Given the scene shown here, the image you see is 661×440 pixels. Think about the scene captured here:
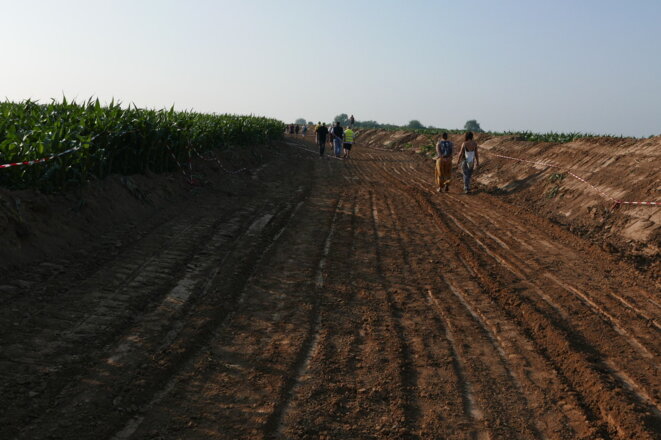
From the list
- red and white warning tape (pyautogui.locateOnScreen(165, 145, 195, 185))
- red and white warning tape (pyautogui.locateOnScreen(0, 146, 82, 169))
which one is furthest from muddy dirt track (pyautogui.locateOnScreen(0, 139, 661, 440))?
red and white warning tape (pyautogui.locateOnScreen(165, 145, 195, 185))

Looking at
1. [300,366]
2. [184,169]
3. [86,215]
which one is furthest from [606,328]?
[184,169]

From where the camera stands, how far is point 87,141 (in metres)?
9.06

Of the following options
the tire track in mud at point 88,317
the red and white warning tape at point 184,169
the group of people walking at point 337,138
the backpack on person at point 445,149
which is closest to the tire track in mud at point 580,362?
the tire track in mud at point 88,317

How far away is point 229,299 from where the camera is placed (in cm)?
606

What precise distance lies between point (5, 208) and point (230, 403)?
5100 millimetres

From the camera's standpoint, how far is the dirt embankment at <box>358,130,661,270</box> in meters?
9.95

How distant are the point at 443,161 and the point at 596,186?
14.5 ft

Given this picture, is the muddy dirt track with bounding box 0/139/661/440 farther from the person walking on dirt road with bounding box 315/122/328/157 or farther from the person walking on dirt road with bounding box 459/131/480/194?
the person walking on dirt road with bounding box 315/122/328/157

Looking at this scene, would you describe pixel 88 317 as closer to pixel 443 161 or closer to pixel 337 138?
pixel 443 161

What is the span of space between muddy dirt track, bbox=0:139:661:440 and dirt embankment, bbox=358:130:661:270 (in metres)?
1.47

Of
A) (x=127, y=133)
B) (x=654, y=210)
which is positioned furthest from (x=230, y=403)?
(x=654, y=210)

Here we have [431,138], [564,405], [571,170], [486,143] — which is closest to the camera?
[564,405]

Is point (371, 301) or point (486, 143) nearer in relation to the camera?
point (371, 301)

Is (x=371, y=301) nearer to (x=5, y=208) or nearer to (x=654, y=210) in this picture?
(x=5, y=208)
